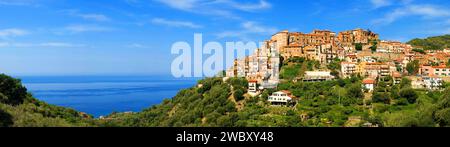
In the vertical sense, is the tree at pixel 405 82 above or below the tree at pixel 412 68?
below

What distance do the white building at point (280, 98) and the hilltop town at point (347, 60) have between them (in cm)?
231

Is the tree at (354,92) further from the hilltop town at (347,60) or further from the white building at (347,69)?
the white building at (347,69)

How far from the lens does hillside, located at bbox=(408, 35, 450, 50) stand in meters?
44.2

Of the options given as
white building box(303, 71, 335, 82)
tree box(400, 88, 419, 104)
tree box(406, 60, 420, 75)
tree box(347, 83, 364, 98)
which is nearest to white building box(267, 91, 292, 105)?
tree box(347, 83, 364, 98)

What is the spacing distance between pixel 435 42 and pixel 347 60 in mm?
22828

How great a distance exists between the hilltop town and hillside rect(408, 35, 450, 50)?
775 cm

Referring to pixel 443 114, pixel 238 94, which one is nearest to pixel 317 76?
pixel 238 94

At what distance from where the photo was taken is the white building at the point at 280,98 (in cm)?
2297

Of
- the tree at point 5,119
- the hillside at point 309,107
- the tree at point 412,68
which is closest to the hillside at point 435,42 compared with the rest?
the tree at point 412,68

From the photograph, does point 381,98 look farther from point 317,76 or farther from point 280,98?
point 317,76
